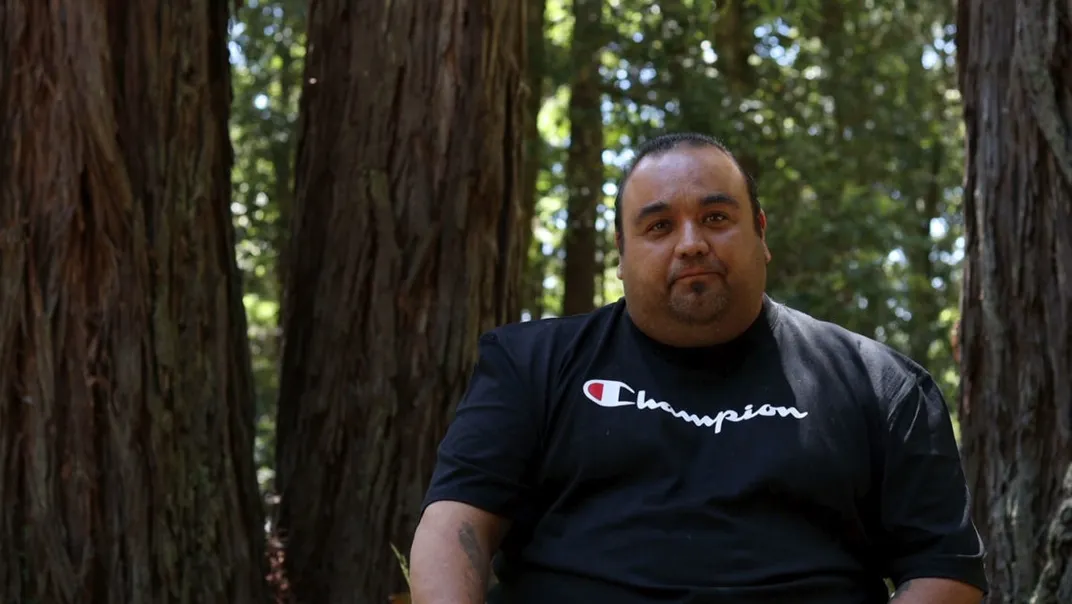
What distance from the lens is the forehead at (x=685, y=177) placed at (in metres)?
2.55

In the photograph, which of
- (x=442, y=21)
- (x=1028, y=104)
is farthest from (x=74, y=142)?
(x=1028, y=104)

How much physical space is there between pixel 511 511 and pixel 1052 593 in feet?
4.77

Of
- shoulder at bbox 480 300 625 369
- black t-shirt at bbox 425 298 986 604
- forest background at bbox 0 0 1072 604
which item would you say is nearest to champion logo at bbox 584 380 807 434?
black t-shirt at bbox 425 298 986 604

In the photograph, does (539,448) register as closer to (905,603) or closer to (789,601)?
(789,601)

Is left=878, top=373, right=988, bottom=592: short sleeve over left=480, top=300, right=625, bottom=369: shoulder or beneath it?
beneath

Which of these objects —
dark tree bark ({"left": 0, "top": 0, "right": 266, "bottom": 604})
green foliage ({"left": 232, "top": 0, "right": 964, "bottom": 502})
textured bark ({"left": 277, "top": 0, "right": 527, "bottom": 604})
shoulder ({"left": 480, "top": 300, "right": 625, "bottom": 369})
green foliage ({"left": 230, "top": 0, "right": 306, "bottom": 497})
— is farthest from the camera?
green foliage ({"left": 232, "top": 0, "right": 964, "bottom": 502})

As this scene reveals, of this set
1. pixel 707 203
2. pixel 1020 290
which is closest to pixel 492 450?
pixel 707 203

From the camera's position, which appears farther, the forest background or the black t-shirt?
the forest background

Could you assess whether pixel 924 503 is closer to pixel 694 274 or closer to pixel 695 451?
pixel 695 451

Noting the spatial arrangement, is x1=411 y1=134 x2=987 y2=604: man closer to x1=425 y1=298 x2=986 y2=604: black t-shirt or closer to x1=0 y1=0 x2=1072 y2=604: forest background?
x1=425 y1=298 x2=986 y2=604: black t-shirt

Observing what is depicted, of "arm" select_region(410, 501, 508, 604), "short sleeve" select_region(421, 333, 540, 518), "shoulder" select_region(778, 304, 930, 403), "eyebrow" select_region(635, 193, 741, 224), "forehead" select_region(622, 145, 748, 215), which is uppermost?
"forehead" select_region(622, 145, 748, 215)

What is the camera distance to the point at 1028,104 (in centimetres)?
384

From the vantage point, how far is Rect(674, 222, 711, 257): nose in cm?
250

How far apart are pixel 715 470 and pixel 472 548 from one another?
44 cm
